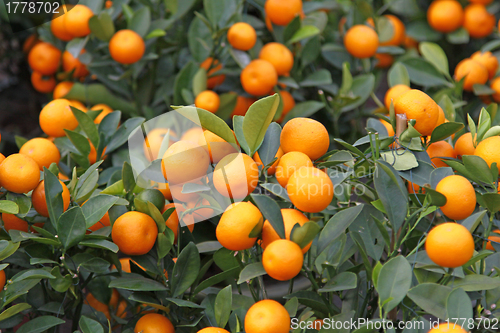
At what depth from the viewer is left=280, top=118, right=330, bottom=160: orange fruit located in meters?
0.54

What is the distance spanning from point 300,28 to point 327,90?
174 mm

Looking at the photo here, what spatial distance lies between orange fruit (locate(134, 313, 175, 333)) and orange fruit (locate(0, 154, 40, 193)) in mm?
242

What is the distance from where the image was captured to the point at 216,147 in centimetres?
55

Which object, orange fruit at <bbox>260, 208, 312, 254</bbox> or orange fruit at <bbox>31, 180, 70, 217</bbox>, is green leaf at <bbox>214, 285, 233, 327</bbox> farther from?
orange fruit at <bbox>31, 180, 70, 217</bbox>

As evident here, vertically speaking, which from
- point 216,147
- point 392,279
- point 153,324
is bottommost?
point 153,324

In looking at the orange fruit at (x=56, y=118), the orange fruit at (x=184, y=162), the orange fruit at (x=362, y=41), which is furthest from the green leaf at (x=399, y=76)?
the orange fruit at (x=56, y=118)

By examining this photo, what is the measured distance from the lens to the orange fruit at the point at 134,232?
21.7 inches

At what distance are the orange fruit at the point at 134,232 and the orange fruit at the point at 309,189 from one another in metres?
0.21

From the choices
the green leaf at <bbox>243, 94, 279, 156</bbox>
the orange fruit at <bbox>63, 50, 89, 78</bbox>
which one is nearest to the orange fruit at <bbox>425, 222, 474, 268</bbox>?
the green leaf at <bbox>243, 94, 279, 156</bbox>

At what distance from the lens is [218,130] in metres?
0.54

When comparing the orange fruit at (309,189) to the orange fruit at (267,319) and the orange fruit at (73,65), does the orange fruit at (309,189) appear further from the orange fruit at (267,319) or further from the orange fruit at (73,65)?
the orange fruit at (73,65)

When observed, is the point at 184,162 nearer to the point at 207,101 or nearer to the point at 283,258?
the point at 283,258

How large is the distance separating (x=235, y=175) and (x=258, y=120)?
0.08 m

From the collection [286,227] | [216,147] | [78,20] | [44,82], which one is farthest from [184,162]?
[44,82]
